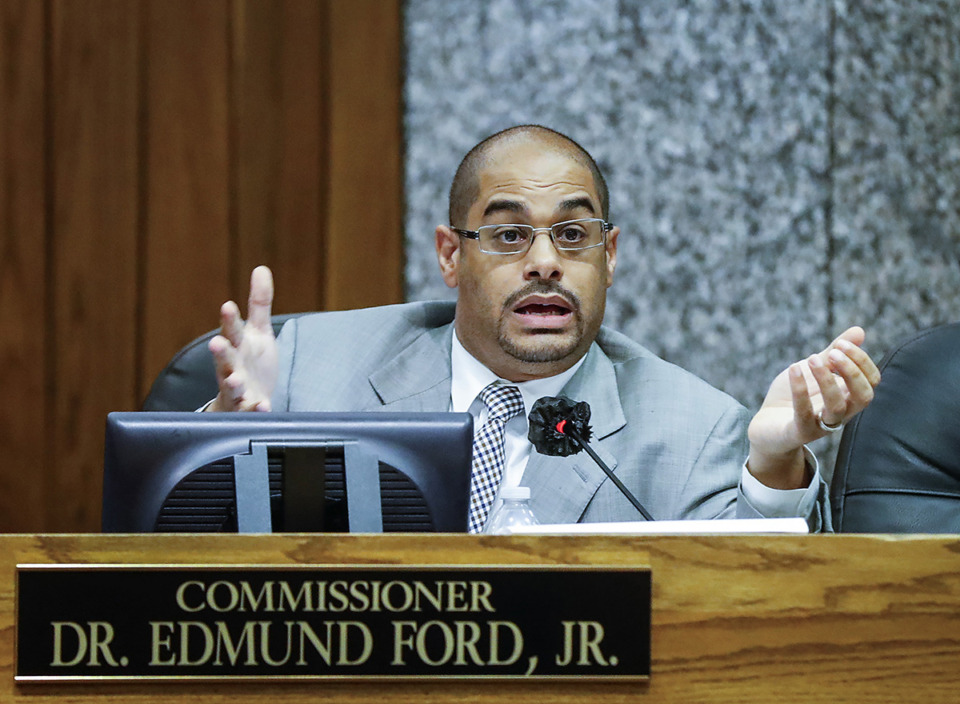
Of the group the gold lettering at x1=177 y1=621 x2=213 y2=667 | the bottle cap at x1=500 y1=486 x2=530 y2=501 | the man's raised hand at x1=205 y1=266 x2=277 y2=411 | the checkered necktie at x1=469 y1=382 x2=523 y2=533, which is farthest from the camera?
the checkered necktie at x1=469 y1=382 x2=523 y2=533

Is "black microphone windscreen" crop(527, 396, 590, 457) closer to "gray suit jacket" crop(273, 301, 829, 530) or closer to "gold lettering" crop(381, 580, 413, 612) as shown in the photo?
"gray suit jacket" crop(273, 301, 829, 530)

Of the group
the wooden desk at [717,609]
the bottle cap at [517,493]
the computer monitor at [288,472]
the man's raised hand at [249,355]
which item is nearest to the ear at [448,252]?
the man's raised hand at [249,355]

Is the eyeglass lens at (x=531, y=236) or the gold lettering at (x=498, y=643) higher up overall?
the eyeglass lens at (x=531, y=236)

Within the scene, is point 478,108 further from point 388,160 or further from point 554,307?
point 554,307

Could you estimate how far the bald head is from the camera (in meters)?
1.82

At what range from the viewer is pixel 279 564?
786 millimetres

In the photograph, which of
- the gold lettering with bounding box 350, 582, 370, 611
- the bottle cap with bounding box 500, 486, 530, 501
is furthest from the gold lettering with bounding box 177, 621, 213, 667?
the bottle cap with bounding box 500, 486, 530, 501

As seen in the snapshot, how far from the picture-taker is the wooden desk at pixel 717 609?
2.55 feet

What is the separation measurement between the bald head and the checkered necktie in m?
0.32

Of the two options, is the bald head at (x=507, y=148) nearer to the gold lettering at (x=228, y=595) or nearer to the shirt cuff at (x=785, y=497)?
the shirt cuff at (x=785, y=497)

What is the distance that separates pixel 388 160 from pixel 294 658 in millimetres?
1564

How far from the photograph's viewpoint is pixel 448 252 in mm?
1955

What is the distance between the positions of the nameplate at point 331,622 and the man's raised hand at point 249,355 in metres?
0.57

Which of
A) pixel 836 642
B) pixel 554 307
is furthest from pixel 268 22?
pixel 836 642
